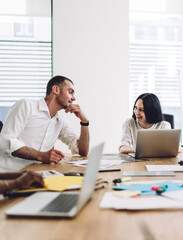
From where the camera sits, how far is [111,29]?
12.9 feet

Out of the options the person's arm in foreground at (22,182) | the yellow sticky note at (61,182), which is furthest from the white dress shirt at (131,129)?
the person's arm in foreground at (22,182)

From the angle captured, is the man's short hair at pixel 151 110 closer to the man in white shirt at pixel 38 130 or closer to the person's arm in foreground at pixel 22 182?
the man in white shirt at pixel 38 130

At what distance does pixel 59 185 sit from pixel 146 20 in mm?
3574

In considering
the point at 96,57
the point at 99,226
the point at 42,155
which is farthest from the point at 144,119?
the point at 99,226

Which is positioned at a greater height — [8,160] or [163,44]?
[163,44]

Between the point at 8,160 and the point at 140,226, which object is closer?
the point at 140,226

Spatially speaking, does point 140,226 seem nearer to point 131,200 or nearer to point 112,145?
point 131,200

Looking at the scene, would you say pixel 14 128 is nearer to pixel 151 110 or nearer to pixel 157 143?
pixel 157 143

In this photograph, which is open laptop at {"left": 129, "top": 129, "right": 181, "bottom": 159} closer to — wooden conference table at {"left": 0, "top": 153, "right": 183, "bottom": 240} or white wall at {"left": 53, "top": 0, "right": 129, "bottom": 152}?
wooden conference table at {"left": 0, "top": 153, "right": 183, "bottom": 240}

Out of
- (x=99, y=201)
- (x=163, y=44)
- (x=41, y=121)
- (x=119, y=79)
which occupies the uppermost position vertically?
(x=163, y=44)

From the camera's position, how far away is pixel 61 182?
1295 mm

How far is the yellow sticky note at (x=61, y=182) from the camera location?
1201mm

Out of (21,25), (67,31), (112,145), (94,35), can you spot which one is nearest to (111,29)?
(94,35)

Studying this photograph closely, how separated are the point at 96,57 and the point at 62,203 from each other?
315 centimetres
